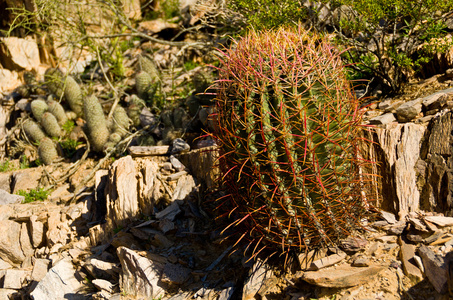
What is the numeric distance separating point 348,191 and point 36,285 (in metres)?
3.56

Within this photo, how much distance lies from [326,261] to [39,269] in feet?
11.2

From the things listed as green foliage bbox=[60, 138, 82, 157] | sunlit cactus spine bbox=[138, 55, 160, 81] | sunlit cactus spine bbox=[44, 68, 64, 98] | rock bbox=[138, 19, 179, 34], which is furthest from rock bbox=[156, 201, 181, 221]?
rock bbox=[138, 19, 179, 34]

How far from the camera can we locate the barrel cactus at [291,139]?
2.51m

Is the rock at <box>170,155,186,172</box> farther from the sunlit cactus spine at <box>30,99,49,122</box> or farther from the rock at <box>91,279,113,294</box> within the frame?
the sunlit cactus spine at <box>30,99,49,122</box>

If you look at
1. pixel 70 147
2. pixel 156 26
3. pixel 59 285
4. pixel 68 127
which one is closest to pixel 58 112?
pixel 68 127

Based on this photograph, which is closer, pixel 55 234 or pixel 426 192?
pixel 426 192

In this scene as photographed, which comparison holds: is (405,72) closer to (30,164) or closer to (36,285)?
(36,285)

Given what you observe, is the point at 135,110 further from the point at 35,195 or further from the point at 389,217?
the point at 389,217

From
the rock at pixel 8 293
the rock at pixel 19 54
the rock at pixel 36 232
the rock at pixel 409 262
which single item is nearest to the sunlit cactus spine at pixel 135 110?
the rock at pixel 36 232

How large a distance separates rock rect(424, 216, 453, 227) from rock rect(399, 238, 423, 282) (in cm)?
26

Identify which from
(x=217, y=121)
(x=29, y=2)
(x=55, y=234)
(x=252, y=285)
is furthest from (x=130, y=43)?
(x=252, y=285)

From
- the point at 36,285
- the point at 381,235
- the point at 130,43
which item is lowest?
the point at 36,285

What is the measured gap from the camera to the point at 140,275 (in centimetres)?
341

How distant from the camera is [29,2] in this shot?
8195 mm
